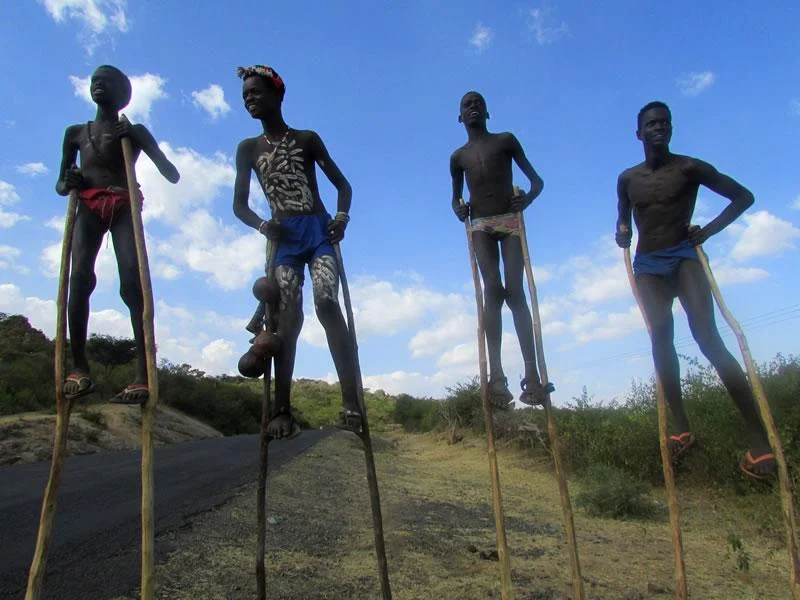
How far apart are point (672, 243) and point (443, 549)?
4315 millimetres

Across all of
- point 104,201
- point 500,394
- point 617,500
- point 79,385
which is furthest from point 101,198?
point 617,500

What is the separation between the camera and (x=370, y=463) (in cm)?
404

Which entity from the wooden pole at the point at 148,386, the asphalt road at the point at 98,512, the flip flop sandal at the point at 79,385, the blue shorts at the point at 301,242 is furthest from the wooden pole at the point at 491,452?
the asphalt road at the point at 98,512

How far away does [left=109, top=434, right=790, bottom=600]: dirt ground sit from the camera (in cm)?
544

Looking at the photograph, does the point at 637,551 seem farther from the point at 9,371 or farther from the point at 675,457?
the point at 9,371

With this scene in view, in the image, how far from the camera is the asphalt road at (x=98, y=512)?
198 inches

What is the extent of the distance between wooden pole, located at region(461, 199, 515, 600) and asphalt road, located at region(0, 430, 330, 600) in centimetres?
298

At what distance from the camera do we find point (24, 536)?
6.71 meters

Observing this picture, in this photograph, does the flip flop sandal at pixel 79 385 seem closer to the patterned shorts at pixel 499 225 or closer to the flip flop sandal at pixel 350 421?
the flip flop sandal at pixel 350 421

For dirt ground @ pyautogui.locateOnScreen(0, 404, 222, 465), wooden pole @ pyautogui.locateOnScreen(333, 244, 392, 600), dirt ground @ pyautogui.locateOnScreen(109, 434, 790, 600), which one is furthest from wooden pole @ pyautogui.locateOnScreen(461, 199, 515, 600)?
dirt ground @ pyautogui.locateOnScreen(0, 404, 222, 465)

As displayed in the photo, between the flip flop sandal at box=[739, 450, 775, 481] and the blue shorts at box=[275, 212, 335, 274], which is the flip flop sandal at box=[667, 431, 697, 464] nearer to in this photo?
the flip flop sandal at box=[739, 450, 775, 481]

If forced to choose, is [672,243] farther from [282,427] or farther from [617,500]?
[617,500]

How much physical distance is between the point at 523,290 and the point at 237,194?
8.04 feet

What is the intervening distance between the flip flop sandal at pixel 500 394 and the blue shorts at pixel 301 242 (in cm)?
161
